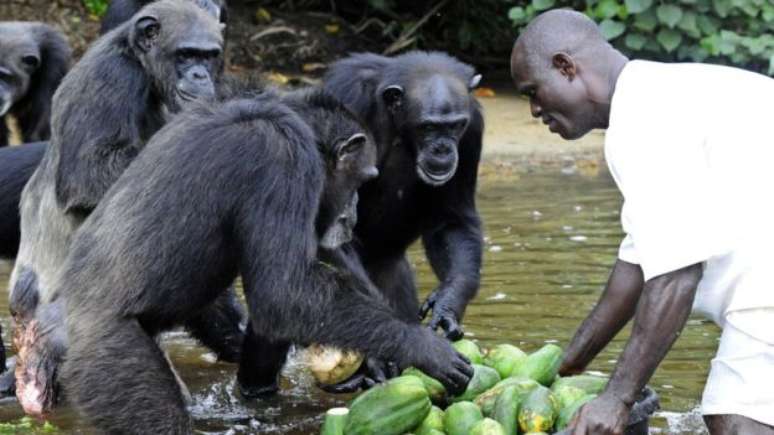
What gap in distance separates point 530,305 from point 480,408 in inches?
127

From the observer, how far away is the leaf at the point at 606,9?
1473 cm

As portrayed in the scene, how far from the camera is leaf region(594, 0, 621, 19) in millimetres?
14727

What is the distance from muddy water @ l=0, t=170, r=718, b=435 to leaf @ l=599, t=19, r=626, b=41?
180 centimetres

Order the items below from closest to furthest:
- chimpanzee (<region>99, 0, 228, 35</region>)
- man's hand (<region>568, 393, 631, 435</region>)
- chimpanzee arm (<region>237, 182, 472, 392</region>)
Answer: man's hand (<region>568, 393, 631, 435</region>), chimpanzee arm (<region>237, 182, 472, 392</region>), chimpanzee (<region>99, 0, 228, 35</region>)

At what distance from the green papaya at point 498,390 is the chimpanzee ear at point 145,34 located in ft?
8.98

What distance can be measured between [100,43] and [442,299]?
2290mm

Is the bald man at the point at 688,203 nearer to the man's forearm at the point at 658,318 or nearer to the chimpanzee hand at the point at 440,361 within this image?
the man's forearm at the point at 658,318

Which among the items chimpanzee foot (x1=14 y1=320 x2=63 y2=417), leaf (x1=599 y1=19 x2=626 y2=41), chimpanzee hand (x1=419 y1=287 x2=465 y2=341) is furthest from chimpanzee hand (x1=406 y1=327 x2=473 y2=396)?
leaf (x1=599 y1=19 x2=626 y2=41)

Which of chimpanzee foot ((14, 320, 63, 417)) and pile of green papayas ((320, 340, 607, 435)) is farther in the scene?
chimpanzee foot ((14, 320, 63, 417))

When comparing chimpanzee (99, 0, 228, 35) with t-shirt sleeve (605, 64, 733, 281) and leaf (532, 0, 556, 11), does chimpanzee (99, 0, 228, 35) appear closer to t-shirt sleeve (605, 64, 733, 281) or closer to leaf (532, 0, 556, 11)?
t-shirt sleeve (605, 64, 733, 281)

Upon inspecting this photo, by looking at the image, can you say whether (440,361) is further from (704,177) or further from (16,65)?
(16,65)

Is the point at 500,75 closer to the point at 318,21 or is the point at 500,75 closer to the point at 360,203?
the point at 318,21

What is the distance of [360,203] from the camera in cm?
794

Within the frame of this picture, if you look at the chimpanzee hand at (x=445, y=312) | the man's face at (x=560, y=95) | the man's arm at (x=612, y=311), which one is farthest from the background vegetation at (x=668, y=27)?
the man's face at (x=560, y=95)
